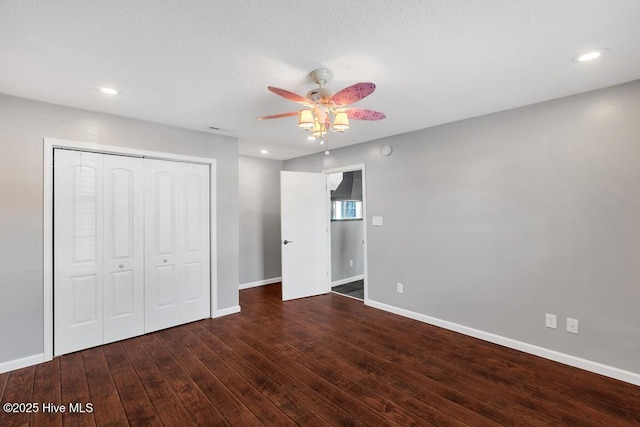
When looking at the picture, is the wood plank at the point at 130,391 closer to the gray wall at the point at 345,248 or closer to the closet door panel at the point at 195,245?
the closet door panel at the point at 195,245

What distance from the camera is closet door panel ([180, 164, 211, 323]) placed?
12.0 ft

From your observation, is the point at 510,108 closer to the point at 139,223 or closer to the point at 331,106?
the point at 331,106

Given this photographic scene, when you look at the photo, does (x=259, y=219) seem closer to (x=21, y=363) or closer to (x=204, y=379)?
(x=204, y=379)

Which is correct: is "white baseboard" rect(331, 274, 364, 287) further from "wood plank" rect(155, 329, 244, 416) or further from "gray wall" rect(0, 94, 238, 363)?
"gray wall" rect(0, 94, 238, 363)

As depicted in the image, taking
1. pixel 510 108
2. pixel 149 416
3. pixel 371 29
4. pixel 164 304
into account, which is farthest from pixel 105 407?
pixel 510 108

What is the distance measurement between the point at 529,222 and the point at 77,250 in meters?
4.57

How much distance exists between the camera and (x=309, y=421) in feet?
6.38

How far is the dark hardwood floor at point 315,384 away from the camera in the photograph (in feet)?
6.54

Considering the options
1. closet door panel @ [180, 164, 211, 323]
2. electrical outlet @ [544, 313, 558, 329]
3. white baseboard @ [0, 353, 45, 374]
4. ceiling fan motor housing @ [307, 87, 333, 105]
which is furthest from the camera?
closet door panel @ [180, 164, 211, 323]

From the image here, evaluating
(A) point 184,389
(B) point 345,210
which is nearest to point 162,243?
(A) point 184,389

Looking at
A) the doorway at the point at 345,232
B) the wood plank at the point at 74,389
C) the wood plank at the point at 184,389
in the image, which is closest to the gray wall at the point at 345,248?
the doorway at the point at 345,232

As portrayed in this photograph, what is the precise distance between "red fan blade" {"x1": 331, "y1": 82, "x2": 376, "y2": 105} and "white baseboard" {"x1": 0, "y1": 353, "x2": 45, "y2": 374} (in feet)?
11.5

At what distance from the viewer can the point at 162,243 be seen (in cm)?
348

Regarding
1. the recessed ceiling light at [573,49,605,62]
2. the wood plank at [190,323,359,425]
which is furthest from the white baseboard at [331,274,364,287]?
the recessed ceiling light at [573,49,605,62]
